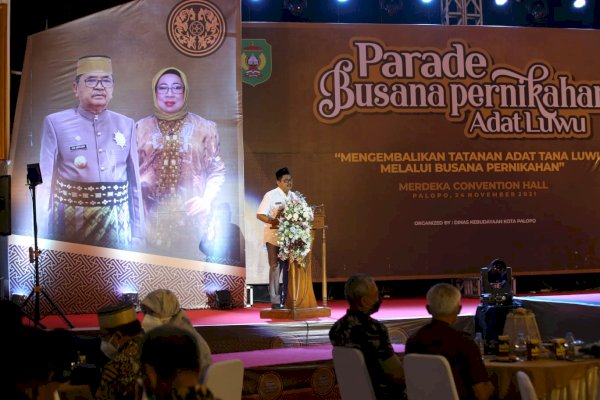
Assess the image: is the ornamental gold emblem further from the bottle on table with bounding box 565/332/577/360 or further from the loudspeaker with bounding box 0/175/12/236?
the bottle on table with bounding box 565/332/577/360

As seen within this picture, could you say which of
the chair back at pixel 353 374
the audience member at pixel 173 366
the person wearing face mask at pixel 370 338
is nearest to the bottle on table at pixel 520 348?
the person wearing face mask at pixel 370 338

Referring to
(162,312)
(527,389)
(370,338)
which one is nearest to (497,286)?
(370,338)

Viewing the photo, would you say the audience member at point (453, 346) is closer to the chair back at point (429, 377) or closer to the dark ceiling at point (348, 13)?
the chair back at point (429, 377)

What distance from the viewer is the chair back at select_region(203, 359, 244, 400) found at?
3.56 m

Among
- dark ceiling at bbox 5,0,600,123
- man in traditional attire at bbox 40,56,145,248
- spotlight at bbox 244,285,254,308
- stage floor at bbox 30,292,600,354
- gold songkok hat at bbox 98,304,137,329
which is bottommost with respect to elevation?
stage floor at bbox 30,292,600,354

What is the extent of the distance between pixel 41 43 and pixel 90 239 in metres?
2.31

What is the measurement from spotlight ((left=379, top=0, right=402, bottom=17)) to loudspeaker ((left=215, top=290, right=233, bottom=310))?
14.4 feet

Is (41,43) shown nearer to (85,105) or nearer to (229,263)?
(85,105)

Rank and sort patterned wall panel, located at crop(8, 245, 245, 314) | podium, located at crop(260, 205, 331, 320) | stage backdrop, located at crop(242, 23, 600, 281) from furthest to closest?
stage backdrop, located at crop(242, 23, 600, 281) < patterned wall panel, located at crop(8, 245, 245, 314) < podium, located at crop(260, 205, 331, 320)

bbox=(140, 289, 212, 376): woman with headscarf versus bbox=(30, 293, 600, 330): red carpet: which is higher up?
bbox=(140, 289, 212, 376): woman with headscarf

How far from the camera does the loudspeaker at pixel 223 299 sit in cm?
972

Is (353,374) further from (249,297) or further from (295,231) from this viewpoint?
(249,297)

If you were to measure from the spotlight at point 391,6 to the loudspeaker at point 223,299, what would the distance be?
173 inches

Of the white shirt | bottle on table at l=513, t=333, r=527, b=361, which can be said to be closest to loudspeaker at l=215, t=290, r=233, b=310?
the white shirt
